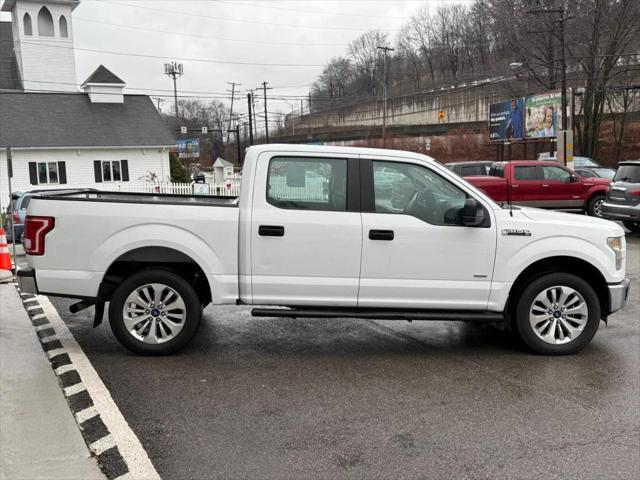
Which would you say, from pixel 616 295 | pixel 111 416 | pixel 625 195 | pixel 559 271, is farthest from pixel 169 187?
pixel 111 416

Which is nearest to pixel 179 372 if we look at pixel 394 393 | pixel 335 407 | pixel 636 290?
pixel 335 407

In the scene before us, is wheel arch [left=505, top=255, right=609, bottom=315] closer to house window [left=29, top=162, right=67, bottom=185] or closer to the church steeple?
house window [left=29, top=162, right=67, bottom=185]

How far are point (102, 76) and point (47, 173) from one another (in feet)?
25.5

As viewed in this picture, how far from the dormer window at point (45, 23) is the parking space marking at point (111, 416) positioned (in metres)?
47.6

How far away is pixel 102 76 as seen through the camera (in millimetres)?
40562

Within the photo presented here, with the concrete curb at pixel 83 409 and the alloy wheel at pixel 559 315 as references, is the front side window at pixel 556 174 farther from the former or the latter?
the concrete curb at pixel 83 409

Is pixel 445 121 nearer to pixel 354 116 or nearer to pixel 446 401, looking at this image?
pixel 354 116

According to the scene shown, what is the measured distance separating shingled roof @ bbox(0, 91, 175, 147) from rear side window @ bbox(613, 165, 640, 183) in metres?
30.8

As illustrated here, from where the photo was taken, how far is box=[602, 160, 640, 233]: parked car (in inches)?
551

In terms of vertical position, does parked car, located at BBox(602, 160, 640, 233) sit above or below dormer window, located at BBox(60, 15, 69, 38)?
below

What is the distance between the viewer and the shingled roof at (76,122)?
36969mm

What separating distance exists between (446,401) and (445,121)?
2606 inches

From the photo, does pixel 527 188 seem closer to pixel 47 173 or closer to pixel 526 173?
pixel 526 173

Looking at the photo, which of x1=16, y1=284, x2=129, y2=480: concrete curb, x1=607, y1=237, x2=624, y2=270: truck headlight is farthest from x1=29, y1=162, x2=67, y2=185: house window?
x1=607, y1=237, x2=624, y2=270: truck headlight
